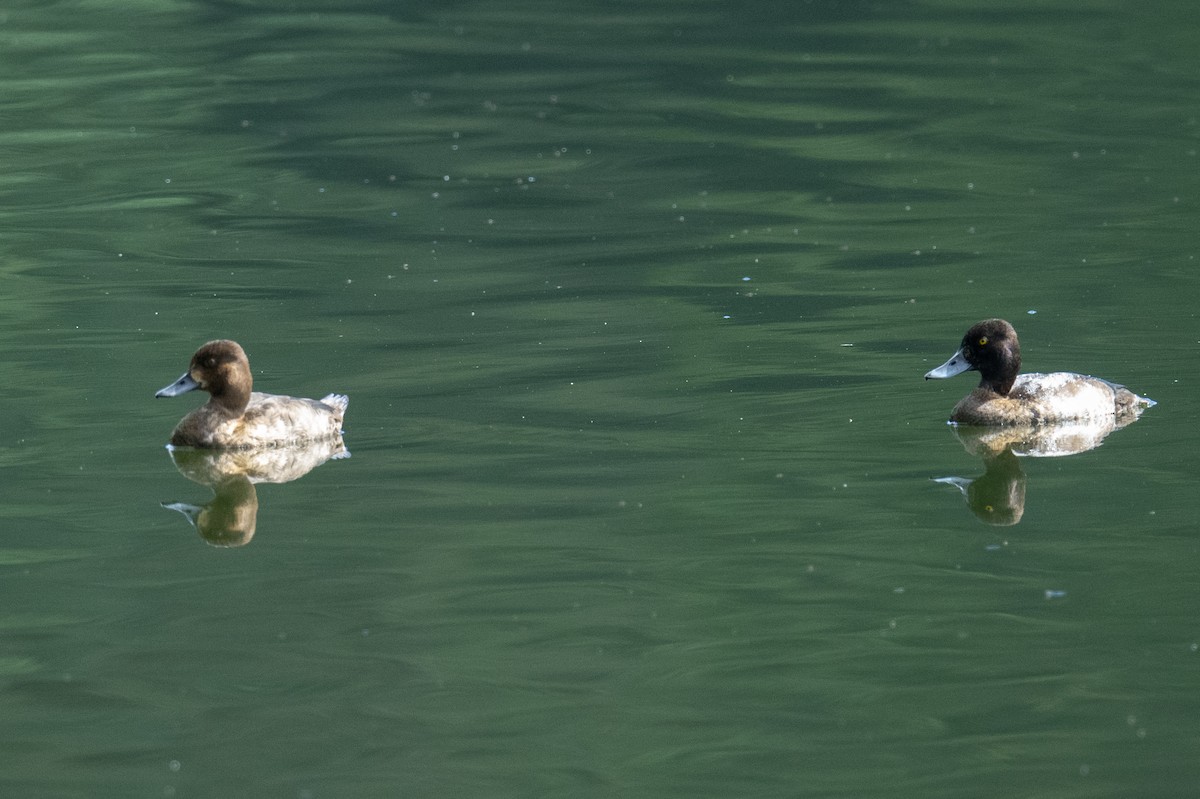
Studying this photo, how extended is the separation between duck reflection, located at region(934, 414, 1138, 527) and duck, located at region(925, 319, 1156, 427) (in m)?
0.06

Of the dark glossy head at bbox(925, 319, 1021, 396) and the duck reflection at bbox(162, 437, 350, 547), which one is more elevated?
the dark glossy head at bbox(925, 319, 1021, 396)

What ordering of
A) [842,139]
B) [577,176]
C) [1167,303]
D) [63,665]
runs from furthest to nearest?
1. [842,139]
2. [577,176]
3. [1167,303]
4. [63,665]

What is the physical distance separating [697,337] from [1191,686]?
22.5ft

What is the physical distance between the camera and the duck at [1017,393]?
1231 centimetres

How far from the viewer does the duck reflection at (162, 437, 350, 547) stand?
10.6 metres

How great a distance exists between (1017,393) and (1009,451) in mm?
789

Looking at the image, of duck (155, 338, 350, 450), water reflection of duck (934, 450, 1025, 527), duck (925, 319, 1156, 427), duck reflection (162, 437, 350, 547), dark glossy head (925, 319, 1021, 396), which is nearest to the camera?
water reflection of duck (934, 450, 1025, 527)

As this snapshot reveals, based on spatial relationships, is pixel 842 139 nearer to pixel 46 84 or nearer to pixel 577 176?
pixel 577 176

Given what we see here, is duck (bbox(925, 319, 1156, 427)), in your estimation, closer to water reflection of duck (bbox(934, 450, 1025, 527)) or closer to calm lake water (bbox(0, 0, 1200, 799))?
calm lake water (bbox(0, 0, 1200, 799))

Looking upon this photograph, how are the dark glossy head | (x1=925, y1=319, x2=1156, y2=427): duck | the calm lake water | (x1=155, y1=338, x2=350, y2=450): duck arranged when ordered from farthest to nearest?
the dark glossy head
(x1=925, y1=319, x2=1156, y2=427): duck
(x1=155, y1=338, x2=350, y2=450): duck
the calm lake water

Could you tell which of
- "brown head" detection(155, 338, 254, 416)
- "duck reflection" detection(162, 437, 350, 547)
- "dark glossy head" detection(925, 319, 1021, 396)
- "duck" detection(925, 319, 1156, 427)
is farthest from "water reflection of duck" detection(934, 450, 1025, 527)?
"brown head" detection(155, 338, 254, 416)

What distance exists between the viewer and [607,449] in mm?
11633

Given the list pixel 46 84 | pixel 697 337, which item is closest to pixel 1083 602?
pixel 697 337

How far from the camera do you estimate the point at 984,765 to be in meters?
7.37
